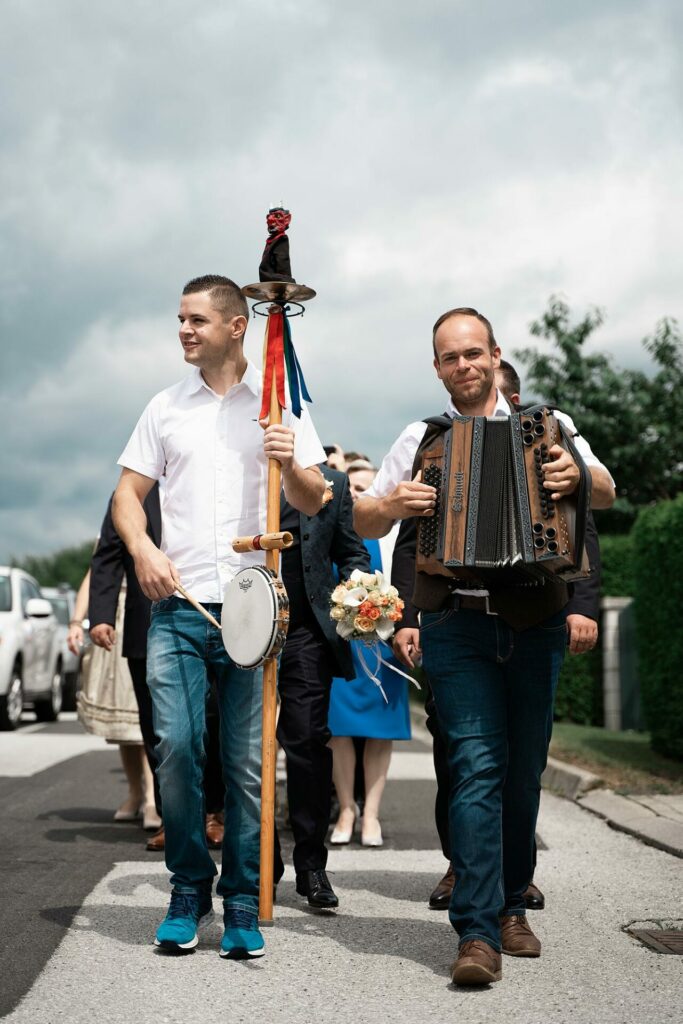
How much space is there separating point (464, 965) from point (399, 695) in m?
4.03

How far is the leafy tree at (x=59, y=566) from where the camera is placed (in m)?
94.6

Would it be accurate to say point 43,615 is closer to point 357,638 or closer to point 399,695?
point 399,695

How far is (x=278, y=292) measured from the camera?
17.2 feet

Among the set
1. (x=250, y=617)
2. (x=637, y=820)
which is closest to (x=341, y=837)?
(x=637, y=820)

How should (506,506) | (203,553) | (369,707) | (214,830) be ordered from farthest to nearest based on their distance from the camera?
(369,707), (214,830), (203,553), (506,506)

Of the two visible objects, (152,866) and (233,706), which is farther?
(152,866)

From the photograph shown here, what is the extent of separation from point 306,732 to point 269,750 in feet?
3.76

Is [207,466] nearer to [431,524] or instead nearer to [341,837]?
[431,524]

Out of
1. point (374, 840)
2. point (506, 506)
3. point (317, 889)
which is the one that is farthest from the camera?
point (374, 840)

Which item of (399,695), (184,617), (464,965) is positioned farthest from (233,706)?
(399,695)

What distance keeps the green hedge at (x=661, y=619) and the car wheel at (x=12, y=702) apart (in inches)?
290

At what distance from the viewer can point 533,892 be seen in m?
5.88

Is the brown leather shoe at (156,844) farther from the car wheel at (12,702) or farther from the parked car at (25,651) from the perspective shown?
the car wheel at (12,702)

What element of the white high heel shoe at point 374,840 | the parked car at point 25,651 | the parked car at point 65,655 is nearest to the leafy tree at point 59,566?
the parked car at point 65,655
